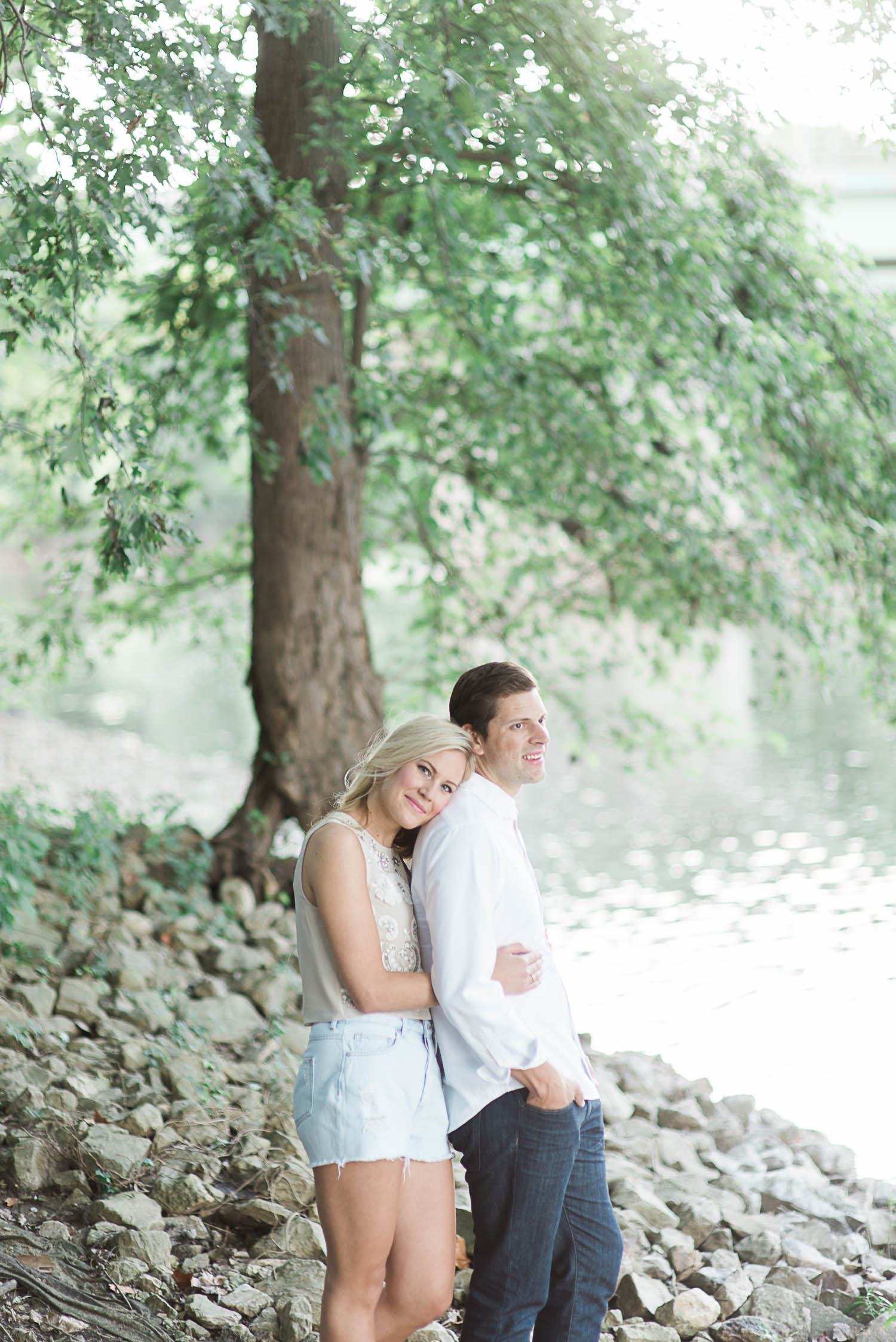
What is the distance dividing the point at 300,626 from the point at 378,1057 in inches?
167

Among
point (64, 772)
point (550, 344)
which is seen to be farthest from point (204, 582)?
point (64, 772)

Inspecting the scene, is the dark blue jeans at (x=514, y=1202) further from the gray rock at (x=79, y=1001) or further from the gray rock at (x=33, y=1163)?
the gray rock at (x=79, y=1001)

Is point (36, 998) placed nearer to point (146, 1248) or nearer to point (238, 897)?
point (238, 897)

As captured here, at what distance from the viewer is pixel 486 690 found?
288 cm

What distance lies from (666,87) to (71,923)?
14.4 feet

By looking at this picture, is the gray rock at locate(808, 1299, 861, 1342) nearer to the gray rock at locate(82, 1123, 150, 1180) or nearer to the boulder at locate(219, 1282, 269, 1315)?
the boulder at locate(219, 1282, 269, 1315)

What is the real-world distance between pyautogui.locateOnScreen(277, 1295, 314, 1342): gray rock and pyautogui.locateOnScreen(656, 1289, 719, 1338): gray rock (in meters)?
1.11

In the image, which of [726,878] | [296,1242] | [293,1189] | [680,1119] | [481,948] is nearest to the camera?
[481,948]

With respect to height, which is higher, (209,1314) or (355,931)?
(355,931)

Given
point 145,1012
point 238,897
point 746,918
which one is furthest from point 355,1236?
point 746,918

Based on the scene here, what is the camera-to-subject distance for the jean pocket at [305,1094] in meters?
2.61

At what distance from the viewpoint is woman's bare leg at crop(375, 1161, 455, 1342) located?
2668 millimetres

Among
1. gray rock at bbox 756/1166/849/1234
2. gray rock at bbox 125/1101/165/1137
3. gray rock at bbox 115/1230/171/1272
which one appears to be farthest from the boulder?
gray rock at bbox 756/1166/849/1234

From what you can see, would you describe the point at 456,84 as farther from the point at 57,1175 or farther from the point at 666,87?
the point at 57,1175
